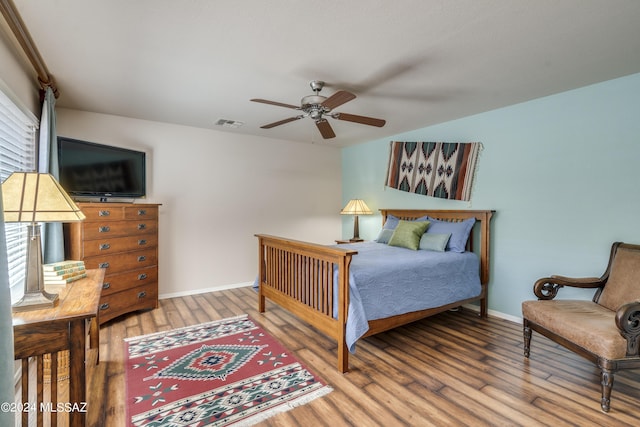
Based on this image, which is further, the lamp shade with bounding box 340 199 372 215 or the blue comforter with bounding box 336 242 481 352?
the lamp shade with bounding box 340 199 372 215

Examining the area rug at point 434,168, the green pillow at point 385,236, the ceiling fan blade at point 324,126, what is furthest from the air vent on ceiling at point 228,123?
the green pillow at point 385,236

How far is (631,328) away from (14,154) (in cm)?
458

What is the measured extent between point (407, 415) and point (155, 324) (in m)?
2.73

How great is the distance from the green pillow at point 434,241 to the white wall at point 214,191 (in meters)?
2.39

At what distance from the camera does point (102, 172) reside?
11.5 ft

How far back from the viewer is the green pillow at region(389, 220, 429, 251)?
375cm

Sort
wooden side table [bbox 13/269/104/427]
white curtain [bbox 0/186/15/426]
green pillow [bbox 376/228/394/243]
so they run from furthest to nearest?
green pillow [bbox 376/228/394/243] → wooden side table [bbox 13/269/104/427] → white curtain [bbox 0/186/15/426]

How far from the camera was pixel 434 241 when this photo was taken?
11.9 ft

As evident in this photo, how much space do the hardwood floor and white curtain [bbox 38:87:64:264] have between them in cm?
93

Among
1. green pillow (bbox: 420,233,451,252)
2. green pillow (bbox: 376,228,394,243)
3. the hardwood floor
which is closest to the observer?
the hardwood floor

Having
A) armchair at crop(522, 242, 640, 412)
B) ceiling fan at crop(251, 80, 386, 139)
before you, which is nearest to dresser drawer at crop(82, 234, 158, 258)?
ceiling fan at crop(251, 80, 386, 139)

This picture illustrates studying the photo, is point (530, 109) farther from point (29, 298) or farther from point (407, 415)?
point (29, 298)

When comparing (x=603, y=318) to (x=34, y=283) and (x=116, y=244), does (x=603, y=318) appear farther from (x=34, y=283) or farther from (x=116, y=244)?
(x=116, y=244)

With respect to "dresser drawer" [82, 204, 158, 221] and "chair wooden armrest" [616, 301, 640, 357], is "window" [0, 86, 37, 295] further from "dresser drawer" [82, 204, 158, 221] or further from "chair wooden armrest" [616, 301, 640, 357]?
"chair wooden armrest" [616, 301, 640, 357]
